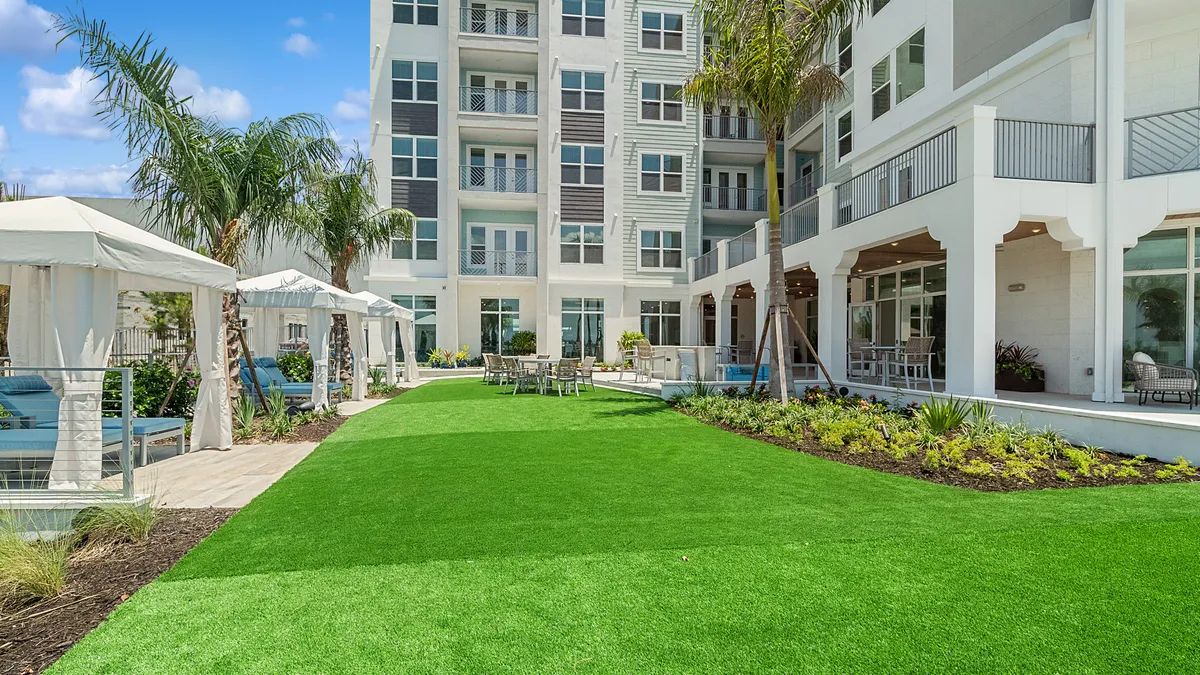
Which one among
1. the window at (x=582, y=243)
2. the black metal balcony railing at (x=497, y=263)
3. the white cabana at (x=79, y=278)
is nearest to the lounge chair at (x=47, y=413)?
the white cabana at (x=79, y=278)

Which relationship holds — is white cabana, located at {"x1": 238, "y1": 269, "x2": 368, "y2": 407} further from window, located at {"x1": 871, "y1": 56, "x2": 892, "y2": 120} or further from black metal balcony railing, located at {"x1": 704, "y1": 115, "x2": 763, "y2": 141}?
black metal balcony railing, located at {"x1": 704, "y1": 115, "x2": 763, "y2": 141}

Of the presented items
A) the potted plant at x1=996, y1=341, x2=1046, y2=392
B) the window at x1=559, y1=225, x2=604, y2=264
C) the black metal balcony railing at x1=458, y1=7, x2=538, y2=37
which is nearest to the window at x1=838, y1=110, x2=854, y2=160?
the potted plant at x1=996, y1=341, x2=1046, y2=392

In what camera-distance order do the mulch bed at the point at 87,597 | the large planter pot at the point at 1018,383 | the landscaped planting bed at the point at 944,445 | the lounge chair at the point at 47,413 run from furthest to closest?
the large planter pot at the point at 1018,383, the landscaped planting bed at the point at 944,445, the lounge chair at the point at 47,413, the mulch bed at the point at 87,597

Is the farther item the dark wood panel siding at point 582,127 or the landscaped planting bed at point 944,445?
the dark wood panel siding at point 582,127

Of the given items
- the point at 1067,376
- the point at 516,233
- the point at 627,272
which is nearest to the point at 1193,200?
the point at 1067,376

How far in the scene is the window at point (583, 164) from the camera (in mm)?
24906

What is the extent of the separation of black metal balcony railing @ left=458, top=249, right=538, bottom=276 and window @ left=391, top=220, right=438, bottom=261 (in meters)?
1.18

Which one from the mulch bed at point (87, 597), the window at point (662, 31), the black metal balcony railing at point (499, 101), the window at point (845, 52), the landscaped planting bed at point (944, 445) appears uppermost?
the window at point (662, 31)

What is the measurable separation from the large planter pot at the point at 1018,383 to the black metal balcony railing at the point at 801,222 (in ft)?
15.8

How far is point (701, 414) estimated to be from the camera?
11.4 m

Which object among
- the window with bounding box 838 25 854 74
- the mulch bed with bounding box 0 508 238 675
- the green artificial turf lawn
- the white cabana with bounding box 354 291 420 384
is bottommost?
the mulch bed with bounding box 0 508 238 675

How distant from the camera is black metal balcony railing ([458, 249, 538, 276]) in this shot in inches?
987

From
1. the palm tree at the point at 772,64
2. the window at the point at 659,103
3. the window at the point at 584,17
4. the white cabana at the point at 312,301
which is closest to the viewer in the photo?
the palm tree at the point at 772,64

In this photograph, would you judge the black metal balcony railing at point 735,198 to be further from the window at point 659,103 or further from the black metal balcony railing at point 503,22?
the black metal balcony railing at point 503,22
